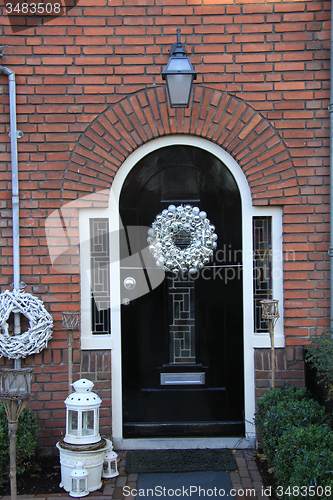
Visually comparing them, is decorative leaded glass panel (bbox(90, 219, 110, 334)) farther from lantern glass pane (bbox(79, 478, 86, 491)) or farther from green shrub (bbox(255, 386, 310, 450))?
green shrub (bbox(255, 386, 310, 450))

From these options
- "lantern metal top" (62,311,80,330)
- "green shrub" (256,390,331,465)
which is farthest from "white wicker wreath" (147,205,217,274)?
"green shrub" (256,390,331,465)

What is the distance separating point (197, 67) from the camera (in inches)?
147

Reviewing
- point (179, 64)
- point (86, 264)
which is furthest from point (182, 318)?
point (179, 64)

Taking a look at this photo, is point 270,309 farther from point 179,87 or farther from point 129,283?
point 179,87

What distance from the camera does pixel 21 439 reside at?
10.7ft

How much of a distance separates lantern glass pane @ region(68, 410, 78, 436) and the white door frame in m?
0.56

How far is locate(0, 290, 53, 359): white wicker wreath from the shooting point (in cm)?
364

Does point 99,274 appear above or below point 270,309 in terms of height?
above

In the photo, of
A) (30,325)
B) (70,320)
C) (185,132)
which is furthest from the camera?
(185,132)

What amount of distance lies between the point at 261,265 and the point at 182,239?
2.49 ft

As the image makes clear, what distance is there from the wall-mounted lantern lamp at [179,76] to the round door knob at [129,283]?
1.56 m

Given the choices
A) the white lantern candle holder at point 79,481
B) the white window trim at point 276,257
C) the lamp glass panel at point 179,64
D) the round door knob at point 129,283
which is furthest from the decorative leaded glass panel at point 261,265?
the white lantern candle holder at point 79,481

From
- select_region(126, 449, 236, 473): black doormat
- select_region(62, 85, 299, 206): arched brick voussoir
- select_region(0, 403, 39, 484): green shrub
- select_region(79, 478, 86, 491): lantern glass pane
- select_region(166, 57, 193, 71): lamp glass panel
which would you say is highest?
select_region(166, 57, 193, 71): lamp glass panel

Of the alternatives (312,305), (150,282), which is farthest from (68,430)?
(312,305)
